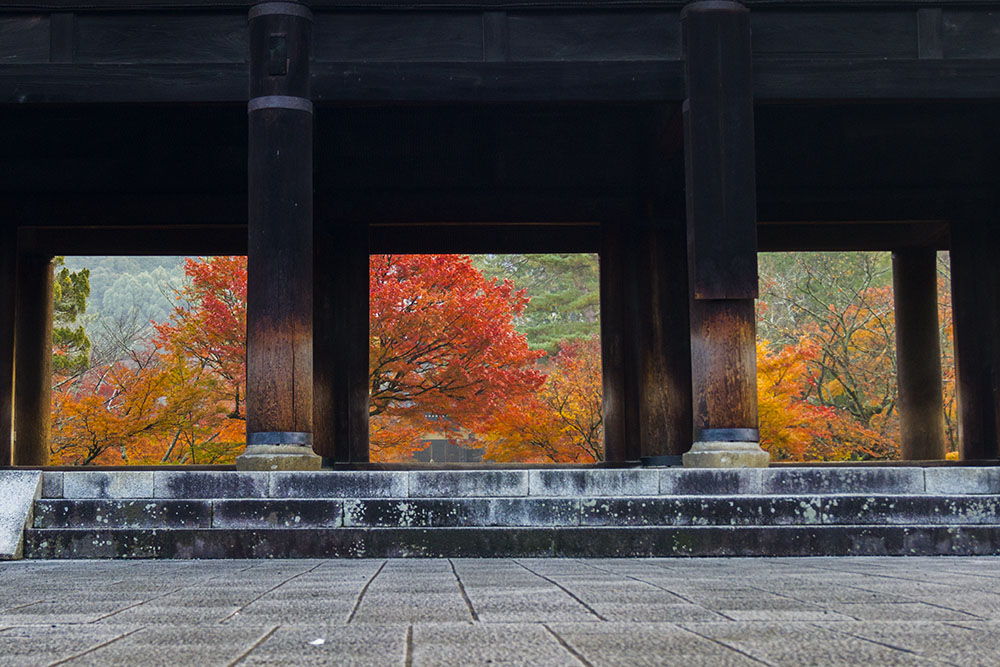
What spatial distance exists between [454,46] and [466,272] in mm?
9634

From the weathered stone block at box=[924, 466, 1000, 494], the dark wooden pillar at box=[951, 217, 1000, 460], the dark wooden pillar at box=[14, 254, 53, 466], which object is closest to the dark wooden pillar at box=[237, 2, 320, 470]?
the weathered stone block at box=[924, 466, 1000, 494]

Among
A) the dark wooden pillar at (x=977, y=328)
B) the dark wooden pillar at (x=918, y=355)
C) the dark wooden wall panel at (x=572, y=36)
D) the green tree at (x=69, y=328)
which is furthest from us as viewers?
the green tree at (x=69, y=328)

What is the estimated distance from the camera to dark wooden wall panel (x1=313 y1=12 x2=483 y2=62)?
9.66m

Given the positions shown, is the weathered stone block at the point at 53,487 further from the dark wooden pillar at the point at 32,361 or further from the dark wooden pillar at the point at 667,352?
the dark wooden pillar at the point at 32,361

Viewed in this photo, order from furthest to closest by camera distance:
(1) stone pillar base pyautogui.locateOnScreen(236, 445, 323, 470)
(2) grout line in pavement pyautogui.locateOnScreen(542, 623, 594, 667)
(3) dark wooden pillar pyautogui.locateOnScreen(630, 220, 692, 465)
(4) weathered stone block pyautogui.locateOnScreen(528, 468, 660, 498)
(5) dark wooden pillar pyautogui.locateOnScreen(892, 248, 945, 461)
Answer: (5) dark wooden pillar pyautogui.locateOnScreen(892, 248, 945, 461) → (3) dark wooden pillar pyautogui.locateOnScreen(630, 220, 692, 465) → (1) stone pillar base pyautogui.locateOnScreen(236, 445, 323, 470) → (4) weathered stone block pyautogui.locateOnScreen(528, 468, 660, 498) → (2) grout line in pavement pyautogui.locateOnScreen(542, 623, 594, 667)

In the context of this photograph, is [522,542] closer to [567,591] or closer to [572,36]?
[567,591]

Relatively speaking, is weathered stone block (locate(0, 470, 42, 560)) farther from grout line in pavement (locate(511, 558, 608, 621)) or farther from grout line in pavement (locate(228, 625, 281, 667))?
grout line in pavement (locate(228, 625, 281, 667))

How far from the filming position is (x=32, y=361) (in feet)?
52.4

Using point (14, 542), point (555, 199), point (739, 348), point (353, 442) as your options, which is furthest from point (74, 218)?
point (739, 348)

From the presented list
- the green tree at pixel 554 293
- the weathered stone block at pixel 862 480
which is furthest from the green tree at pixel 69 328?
the weathered stone block at pixel 862 480

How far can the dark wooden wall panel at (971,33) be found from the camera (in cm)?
968


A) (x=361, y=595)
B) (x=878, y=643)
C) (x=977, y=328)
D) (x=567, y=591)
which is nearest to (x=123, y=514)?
(x=361, y=595)

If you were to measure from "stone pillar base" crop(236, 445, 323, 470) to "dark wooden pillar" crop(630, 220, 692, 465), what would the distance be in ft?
19.8

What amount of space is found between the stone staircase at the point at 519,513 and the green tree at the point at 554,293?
22714 mm
